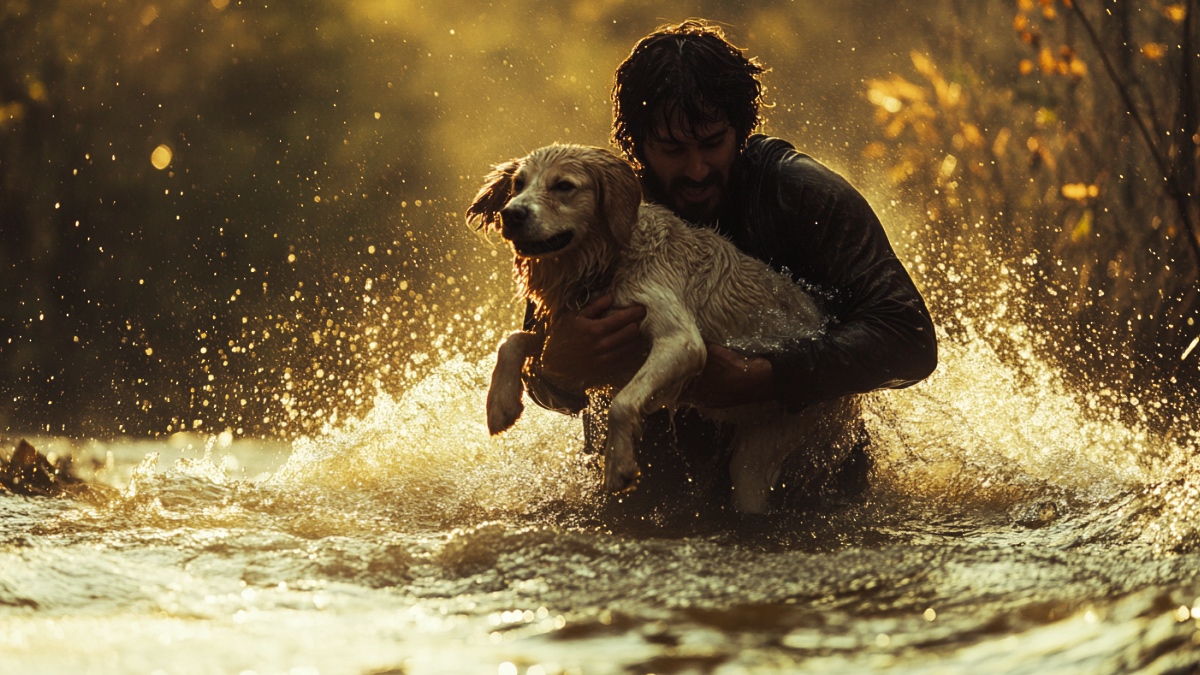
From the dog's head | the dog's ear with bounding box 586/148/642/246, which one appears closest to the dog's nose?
the dog's head

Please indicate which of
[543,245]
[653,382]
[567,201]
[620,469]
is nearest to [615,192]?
[567,201]

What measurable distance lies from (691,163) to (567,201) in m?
0.62

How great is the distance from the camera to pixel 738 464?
170 inches

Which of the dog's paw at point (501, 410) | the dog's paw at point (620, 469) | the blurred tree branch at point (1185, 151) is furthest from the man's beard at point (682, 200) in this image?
the blurred tree branch at point (1185, 151)

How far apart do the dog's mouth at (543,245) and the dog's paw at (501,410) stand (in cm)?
51

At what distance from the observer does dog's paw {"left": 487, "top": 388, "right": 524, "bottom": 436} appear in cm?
399

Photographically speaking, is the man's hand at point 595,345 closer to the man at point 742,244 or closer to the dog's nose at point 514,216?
the man at point 742,244

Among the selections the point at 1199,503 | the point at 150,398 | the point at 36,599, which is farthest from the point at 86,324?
the point at 1199,503

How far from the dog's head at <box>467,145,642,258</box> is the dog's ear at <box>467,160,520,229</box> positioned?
0.09 m

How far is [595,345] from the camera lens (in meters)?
4.03

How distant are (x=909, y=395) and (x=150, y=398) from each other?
6.32 meters

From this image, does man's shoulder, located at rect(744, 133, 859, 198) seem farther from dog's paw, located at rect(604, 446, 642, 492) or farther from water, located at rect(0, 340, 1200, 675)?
dog's paw, located at rect(604, 446, 642, 492)

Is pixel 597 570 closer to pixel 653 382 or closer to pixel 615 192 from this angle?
pixel 653 382

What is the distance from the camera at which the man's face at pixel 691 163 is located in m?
4.22
